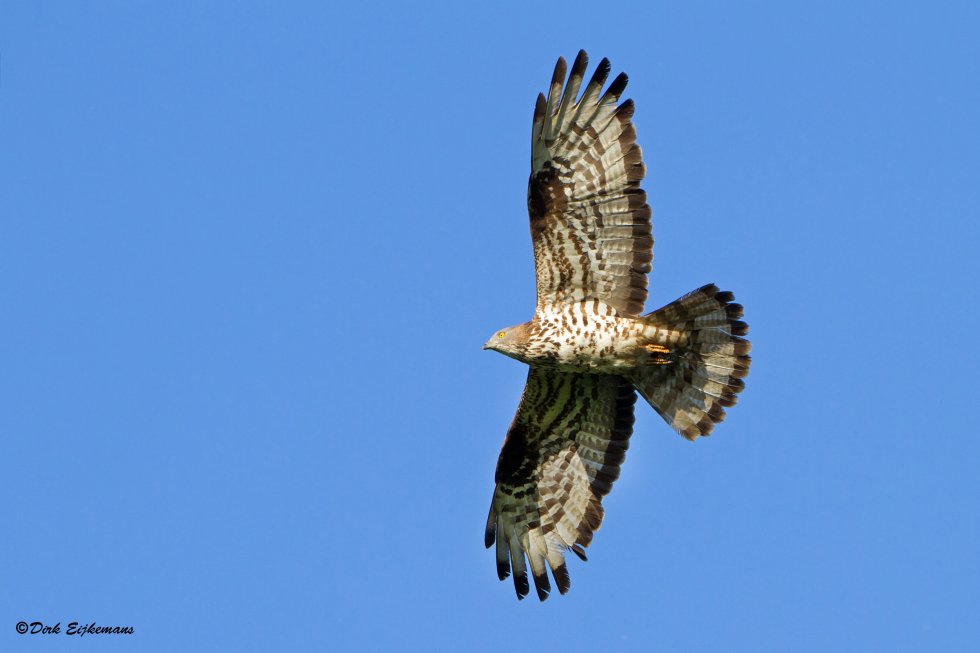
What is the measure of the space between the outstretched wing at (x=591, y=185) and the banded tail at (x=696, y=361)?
0.44m

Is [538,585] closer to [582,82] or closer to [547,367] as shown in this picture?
[547,367]

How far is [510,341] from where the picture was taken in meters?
13.7

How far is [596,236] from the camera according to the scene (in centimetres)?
1361

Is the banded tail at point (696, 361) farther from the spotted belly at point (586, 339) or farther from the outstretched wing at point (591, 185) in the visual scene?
the outstretched wing at point (591, 185)

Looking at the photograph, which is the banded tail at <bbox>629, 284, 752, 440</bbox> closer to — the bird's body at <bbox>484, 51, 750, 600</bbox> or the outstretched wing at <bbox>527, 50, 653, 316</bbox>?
the bird's body at <bbox>484, 51, 750, 600</bbox>

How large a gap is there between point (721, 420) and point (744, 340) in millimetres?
822

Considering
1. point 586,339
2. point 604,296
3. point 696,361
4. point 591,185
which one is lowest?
point 696,361

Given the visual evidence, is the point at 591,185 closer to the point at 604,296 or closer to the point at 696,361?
the point at 604,296

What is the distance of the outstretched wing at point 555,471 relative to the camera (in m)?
14.7

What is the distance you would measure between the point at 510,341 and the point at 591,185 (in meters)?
1.58

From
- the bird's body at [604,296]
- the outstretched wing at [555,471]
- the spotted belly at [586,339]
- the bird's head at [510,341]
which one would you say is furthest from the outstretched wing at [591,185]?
the outstretched wing at [555,471]

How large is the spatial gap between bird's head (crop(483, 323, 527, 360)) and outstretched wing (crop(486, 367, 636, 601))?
34.0 inches

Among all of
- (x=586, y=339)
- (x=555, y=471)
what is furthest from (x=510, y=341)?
(x=555, y=471)

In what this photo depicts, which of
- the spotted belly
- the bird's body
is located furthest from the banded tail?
the spotted belly
